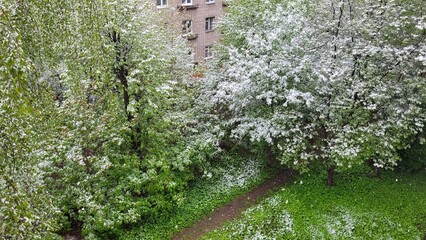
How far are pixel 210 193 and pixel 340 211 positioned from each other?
15.9 ft

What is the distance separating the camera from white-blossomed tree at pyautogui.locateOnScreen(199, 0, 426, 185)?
11047mm

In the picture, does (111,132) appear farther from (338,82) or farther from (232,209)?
(338,82)

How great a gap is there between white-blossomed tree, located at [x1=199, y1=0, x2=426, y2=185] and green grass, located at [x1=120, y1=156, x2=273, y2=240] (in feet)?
5.23

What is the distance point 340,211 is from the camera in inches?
471

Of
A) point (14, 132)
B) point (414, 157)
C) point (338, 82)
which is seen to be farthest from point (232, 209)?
point (14, 132)

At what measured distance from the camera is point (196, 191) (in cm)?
1337

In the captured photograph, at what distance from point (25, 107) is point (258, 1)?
1412 cm

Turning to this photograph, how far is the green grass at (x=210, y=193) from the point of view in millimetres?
11531

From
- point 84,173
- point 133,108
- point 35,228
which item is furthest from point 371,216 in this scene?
point 35,228

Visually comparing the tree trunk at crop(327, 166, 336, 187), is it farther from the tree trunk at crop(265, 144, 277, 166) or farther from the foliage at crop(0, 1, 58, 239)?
the foliage at crop(0, 1, 58, 239)

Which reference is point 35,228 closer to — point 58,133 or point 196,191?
point 58,133

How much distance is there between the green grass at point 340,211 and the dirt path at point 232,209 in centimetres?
41

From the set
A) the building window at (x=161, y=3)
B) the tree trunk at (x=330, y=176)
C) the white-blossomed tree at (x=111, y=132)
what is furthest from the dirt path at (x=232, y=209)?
the building window at (x=161, y=3)

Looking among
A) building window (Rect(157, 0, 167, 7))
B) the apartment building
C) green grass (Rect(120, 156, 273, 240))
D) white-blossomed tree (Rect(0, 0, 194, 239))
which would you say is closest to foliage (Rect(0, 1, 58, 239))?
white-blossomed tree (Rect(0, 0, 194, 239))
